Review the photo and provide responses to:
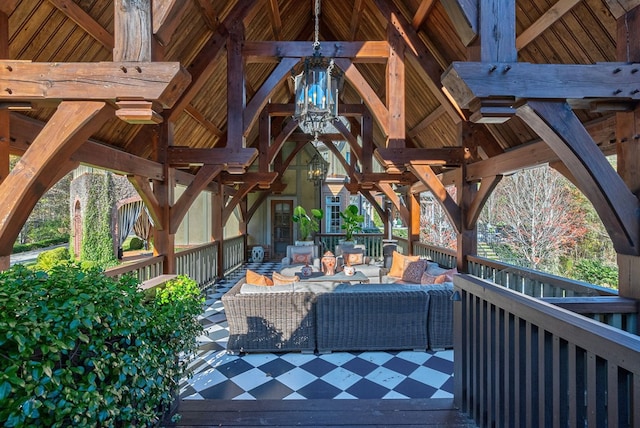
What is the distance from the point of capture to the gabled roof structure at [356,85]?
202cm

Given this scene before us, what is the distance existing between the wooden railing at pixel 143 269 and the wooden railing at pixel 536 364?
3.81 metres

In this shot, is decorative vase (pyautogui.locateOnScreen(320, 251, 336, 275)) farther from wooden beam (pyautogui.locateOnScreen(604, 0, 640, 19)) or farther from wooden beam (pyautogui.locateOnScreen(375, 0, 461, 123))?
wooden beam (pyautogui.locateOnScreen(604, 0, 640, 19))

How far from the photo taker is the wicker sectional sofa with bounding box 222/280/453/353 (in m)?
3.76

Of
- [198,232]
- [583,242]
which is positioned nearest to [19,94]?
[198,232]

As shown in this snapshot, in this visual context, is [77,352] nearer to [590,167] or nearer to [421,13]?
[590,167]

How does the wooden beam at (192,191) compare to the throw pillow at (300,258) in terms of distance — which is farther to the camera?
the throw pillow at (300,258)

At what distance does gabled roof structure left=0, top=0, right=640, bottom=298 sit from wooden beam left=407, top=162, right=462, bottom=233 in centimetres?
2

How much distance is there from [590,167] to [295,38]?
8210 mm

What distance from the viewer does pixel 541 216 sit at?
32.9 feet

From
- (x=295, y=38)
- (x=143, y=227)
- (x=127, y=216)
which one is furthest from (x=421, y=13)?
(x=143, y=227)

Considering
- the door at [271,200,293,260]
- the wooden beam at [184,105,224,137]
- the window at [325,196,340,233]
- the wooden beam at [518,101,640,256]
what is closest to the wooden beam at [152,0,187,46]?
the wooden beam at [518,101,640,256]

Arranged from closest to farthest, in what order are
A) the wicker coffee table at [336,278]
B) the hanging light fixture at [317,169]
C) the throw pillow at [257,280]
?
the throw pillow at [257,280]
the wicker coffee table at [336,278]
the hanging light fixture at [317,169]

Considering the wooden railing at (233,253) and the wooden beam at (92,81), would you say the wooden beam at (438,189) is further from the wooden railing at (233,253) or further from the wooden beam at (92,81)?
the wooden railing at (233,253)

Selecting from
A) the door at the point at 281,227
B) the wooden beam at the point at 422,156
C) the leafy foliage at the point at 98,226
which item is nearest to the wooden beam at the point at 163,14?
the wooden beam at the point at 422,156
